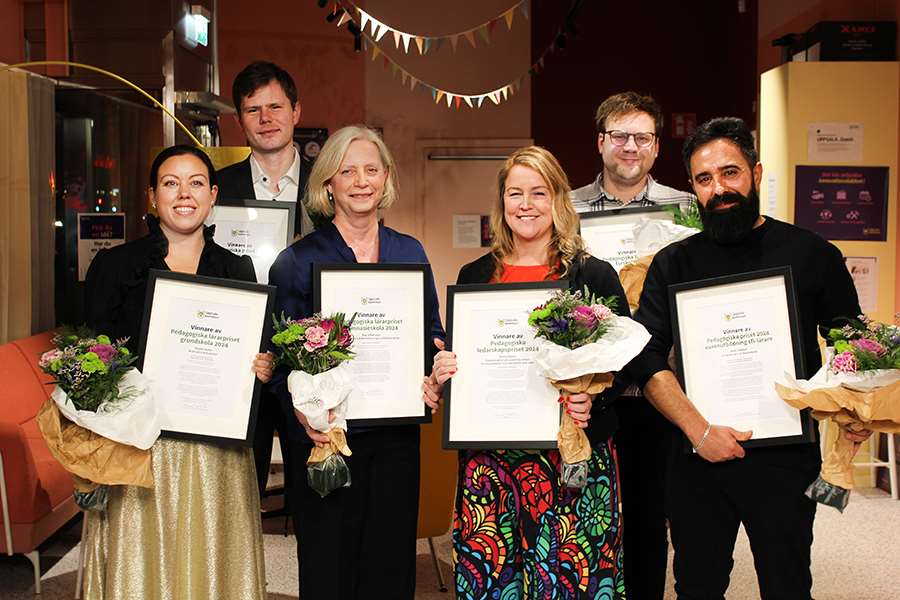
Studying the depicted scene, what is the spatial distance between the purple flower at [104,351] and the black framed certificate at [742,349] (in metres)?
1.57

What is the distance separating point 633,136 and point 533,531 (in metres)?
1.47

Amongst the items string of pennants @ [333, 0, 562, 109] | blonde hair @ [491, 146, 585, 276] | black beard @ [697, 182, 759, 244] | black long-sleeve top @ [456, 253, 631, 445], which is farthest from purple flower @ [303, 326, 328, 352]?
string of pennants @ [333, 0, 562, 109]

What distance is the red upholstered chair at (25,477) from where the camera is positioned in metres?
4.17

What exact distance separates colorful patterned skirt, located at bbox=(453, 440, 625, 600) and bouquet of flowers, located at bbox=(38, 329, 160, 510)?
947 mm

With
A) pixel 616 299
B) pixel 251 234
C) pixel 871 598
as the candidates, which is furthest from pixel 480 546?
pixel 871 598

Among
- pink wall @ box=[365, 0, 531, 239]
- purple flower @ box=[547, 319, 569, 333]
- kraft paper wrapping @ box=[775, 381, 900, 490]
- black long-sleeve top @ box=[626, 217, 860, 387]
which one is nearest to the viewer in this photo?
kraft paper wrapping @ box=[775, 381, 900, 490]

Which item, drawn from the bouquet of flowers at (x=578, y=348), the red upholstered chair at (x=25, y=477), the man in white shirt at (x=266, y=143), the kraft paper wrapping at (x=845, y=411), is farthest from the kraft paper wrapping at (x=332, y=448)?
the red upholstered chair at (x=25, y=477)

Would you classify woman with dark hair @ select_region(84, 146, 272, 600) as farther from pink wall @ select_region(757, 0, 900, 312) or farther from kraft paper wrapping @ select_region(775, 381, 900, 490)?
pink wall @ select_region(757, 0, 900, 312)

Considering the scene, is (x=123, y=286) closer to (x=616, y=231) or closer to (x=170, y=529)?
(x=170, y=529)

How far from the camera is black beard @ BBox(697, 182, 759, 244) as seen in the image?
2615mm

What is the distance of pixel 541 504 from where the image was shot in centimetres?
264

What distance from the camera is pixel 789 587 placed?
101 inches

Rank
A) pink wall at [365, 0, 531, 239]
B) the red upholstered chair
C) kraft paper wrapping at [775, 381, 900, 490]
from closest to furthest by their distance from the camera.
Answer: kraft paper wrapping at [775, 381, 900, 490], the red upholstered chair, pink wall at [365, 0, 531, 239]

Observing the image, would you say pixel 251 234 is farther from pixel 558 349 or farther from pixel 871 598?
pixel 871 598
